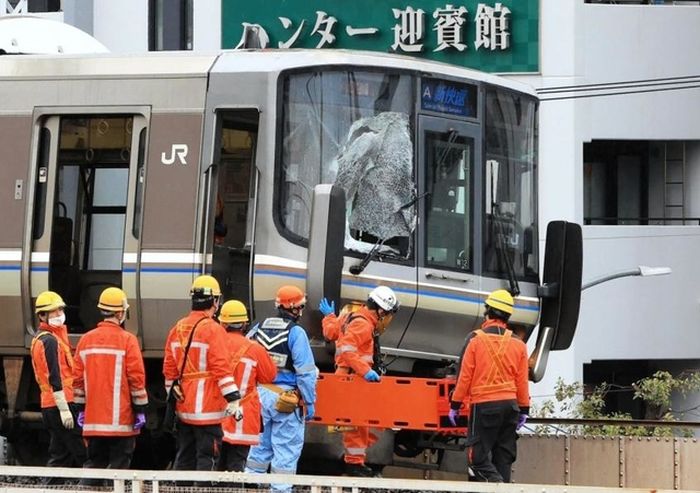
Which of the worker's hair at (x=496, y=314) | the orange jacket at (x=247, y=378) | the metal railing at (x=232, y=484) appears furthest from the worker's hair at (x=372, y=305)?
the metal railing at (x=232, y=484)

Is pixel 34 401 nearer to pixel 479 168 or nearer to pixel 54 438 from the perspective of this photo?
pixel 54 438

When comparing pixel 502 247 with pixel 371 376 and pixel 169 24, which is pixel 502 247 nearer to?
pixel 371 376

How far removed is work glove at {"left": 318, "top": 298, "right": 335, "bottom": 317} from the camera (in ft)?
42.5

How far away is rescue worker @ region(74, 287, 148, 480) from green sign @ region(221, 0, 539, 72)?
48.0 feet

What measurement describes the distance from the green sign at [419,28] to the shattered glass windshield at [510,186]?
12.0 m

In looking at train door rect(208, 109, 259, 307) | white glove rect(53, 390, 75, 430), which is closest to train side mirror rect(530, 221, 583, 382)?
train door rect(208, 109, 259, 307)

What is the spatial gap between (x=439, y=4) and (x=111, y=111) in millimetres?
13610

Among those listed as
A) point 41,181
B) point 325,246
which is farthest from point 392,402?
point 41,181

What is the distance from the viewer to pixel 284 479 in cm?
1020

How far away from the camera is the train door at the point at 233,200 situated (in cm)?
1351

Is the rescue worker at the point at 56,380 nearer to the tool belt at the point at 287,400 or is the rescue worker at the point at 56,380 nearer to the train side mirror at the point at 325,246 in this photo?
the tool belt at the point at 287,400

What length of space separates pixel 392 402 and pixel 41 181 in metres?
3.40

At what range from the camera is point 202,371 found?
39.3ft

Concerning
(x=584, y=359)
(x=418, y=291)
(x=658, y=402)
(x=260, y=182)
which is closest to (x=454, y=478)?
(x=418, y=291)
